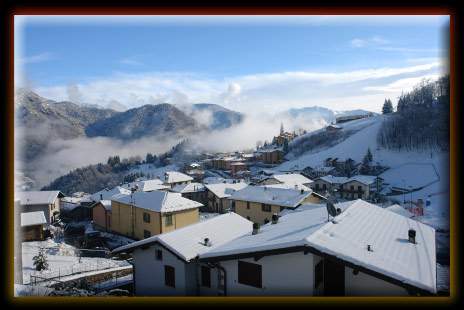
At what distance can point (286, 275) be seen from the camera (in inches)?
196

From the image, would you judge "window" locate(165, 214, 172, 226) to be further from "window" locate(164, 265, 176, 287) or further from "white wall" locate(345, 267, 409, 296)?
"white wall" locate(345, 267, 409, 296)

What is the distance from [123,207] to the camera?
21875 mm

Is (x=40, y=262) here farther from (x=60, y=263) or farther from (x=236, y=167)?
(x=236, y=167)

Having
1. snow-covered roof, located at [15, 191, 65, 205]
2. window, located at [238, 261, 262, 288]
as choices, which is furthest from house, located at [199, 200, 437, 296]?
snow-covered roof, located at [15, 191, 65, 205]

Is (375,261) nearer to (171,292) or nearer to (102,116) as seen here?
(171,292)

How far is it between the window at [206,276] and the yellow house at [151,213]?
12.3m

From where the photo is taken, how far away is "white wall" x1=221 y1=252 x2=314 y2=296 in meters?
4.75

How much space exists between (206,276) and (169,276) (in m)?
1.17

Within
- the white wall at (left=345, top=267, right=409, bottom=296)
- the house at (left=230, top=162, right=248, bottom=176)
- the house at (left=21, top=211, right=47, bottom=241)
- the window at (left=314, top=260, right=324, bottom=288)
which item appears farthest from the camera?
the house at (left=230, top=162, right=248, bottom=176)

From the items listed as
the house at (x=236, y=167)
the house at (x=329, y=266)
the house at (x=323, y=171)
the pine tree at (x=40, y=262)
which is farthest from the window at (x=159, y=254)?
the house at (x=236, y=167)

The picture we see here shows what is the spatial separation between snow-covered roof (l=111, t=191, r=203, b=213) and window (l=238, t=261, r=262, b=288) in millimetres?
13976

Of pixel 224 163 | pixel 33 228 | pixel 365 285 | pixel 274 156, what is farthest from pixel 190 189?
pixel 274 156

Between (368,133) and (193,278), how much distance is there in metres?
83.4

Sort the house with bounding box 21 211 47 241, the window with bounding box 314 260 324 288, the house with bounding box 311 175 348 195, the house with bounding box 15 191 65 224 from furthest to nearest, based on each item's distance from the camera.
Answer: the house with bounding box 311 175 348 195 → the house with bounding box 15 191 65 224 → the house with bounding box 21 211 47 241 → the window with bounding box 314 260 324 288
